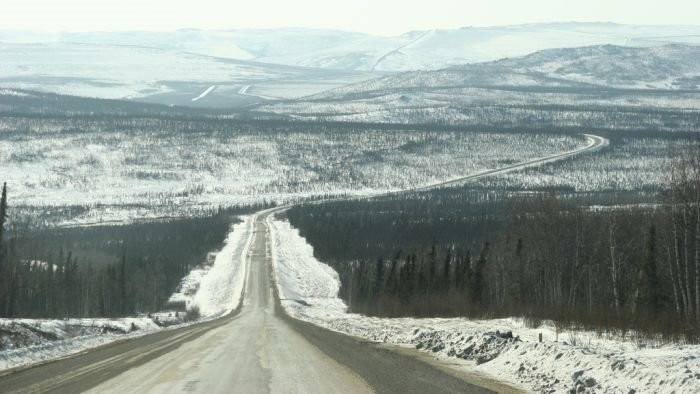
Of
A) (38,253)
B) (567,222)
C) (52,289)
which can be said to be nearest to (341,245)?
(38,253)

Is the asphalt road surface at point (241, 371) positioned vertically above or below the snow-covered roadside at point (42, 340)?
above

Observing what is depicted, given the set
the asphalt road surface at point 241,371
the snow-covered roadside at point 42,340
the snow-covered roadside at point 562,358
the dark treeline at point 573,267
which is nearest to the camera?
the snow-covered roadside at point 562,358

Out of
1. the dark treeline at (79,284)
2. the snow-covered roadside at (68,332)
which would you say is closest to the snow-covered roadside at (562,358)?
the snow-covered roadside at (68,332)

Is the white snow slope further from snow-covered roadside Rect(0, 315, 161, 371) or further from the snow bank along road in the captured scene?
the snow bank along road

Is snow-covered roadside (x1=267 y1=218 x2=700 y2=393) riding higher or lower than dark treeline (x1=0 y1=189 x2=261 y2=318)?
higher

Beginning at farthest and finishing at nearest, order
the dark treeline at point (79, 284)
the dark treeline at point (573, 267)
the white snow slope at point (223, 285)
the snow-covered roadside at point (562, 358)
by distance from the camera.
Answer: the white snow slope at point (223, 285), the dark treeline at point (79, 284), the dark treeline at point (573, 267), the snow-covered roadside at point (562, 358)

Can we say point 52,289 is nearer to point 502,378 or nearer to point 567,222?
point 567,222

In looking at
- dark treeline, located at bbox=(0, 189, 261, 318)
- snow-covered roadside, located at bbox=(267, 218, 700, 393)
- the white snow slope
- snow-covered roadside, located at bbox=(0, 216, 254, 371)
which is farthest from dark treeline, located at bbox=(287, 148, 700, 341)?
dark treeline, located at bbox=(0, 189, 261, 318)

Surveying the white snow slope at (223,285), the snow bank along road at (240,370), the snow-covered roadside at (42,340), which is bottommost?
the white snow slope at (223,285)

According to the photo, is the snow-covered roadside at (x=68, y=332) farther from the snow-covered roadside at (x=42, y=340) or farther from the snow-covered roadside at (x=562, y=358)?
the snow-covered roadside at (x=562, y=358)

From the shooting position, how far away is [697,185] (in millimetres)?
55844

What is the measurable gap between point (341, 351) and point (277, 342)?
5.46 m

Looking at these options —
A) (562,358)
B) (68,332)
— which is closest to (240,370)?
(562,358)

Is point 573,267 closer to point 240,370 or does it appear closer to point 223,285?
point 240,370
